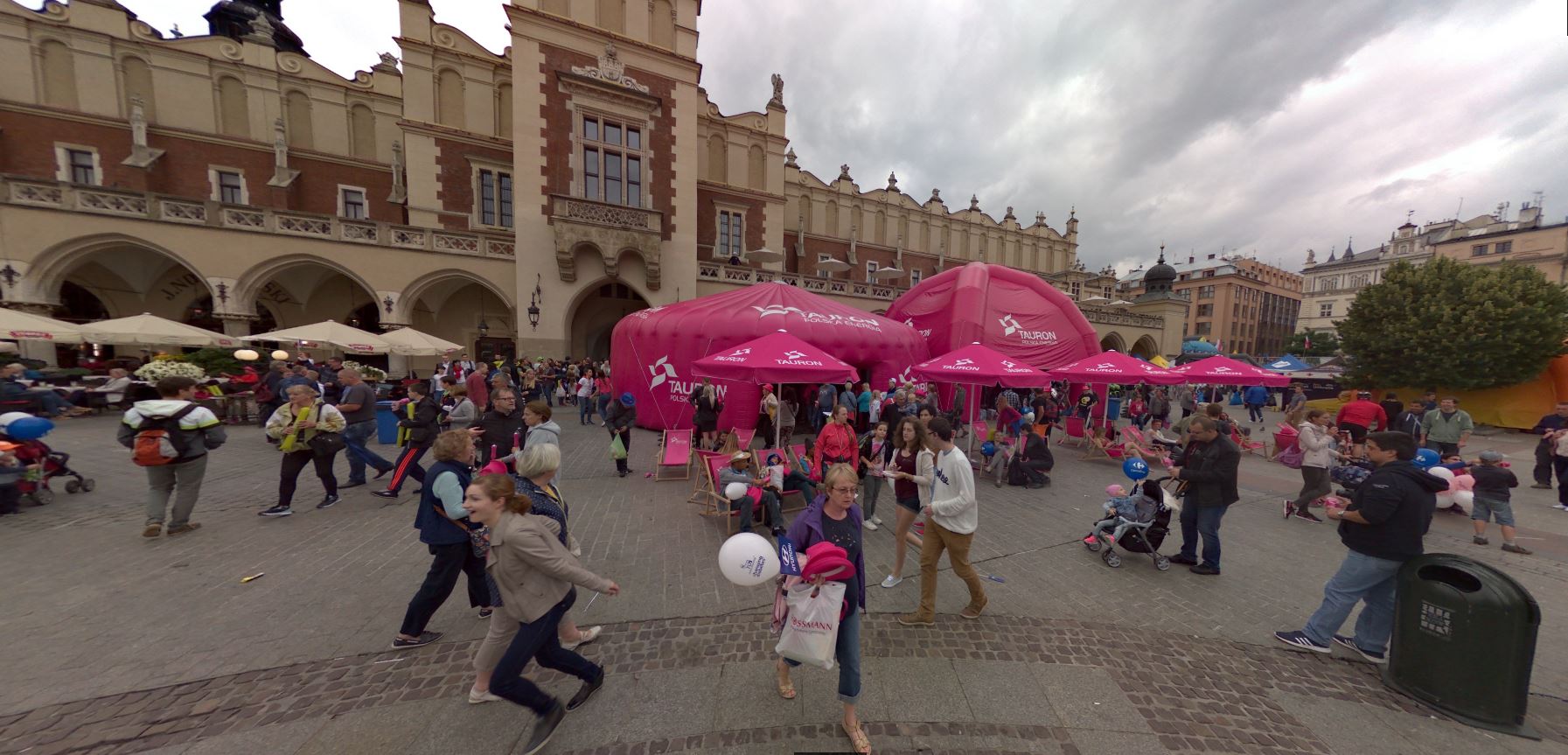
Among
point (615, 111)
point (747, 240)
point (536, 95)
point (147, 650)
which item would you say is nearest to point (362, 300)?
point (536, 95)

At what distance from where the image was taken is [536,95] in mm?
16156

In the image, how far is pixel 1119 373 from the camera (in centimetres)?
1061

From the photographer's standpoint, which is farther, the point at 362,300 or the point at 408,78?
the point at 362,300

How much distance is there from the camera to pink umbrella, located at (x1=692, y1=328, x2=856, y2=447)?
7.30 m

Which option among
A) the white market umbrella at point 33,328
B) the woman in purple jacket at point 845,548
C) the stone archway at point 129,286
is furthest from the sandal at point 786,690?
the stone archway at point 129,286

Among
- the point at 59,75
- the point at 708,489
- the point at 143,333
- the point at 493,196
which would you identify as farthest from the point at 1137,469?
the point at 59,75

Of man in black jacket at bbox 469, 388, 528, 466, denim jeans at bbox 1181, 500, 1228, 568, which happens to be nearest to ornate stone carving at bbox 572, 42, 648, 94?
man in black jacket at bbox 469, 388, 528, 466

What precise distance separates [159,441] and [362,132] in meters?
22.3

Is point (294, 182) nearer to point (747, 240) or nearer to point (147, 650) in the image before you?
point (747, 240)

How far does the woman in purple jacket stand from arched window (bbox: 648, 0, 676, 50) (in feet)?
68.1

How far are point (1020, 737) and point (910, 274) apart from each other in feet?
98.7

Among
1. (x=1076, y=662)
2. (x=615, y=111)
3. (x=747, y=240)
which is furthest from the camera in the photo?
(x=747, y=240)

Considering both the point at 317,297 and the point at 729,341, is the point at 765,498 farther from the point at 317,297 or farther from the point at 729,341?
the point at 317,297

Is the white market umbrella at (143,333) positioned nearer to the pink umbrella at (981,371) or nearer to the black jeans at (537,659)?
the black jeans at (537,659)
